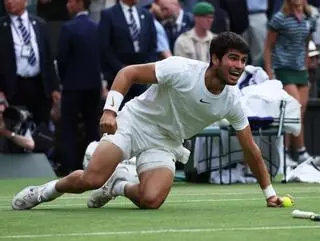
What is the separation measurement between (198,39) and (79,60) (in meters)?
1.71

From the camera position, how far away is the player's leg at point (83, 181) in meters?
10.6

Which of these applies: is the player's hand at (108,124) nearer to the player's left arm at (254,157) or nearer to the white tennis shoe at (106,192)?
the white tennis shoe at (106,192)

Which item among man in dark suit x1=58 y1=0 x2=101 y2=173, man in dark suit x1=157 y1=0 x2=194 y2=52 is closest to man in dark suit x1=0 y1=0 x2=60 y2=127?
man in dark suit x1=58 y1=0 x2=101 y2=173

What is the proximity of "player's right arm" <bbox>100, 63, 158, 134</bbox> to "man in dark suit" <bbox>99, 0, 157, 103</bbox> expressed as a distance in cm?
675

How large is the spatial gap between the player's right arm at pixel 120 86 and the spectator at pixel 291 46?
23.6 feet

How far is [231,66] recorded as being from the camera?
10492mm

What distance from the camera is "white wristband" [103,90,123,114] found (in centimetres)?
1009

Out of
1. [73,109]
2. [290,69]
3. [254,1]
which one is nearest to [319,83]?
[254,1]

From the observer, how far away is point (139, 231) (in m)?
8.70

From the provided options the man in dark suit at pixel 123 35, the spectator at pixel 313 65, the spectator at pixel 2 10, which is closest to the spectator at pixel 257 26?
the spectator at pixel 313 65

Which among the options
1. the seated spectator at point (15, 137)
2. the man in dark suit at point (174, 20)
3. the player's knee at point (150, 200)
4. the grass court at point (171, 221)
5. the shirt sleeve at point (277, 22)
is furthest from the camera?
the man in dark suit at point (174, 20)

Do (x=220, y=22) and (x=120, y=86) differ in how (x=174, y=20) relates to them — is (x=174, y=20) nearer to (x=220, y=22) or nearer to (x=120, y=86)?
(x=220, y=22)

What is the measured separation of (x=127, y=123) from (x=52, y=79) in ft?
22.1

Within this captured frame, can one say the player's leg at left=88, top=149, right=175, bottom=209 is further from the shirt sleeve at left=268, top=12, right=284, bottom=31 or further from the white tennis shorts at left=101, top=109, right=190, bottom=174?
the shirt sleeve at left=268, top=12, right=284, bottom=31
